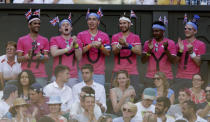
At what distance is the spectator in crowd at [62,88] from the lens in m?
9.01

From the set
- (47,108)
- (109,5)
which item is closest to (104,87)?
(47,108)

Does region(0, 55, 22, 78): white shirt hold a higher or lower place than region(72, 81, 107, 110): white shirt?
higher

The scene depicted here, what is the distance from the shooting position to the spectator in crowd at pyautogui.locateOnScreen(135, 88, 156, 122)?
29.9 feet

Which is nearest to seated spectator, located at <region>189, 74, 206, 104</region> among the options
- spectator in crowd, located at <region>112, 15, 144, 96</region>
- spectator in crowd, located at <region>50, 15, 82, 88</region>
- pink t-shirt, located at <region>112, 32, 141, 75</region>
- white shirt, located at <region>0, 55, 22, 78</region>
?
spectator in crowd, located at <region>112, 15, 144, 96</region>

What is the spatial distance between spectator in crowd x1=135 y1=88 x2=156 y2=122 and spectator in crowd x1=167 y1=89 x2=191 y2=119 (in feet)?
0.94

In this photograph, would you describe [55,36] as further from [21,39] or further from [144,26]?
[144,26]

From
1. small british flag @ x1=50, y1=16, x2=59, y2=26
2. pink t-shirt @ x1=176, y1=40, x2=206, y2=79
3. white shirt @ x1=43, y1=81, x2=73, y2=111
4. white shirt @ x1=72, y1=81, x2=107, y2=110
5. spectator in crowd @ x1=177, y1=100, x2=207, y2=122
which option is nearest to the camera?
white shirt @ x1=43, y1=81, x2=73, y2=111

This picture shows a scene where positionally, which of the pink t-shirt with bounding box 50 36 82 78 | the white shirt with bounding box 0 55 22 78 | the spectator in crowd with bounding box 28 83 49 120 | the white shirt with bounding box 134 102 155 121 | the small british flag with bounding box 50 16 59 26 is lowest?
the white shirt with bounding box 134 102 155 121

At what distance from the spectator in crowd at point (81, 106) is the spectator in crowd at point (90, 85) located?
6cm

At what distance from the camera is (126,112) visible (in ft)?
29.7

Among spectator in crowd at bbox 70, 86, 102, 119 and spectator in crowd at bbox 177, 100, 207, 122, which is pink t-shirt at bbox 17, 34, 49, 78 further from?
spectator in crowd at bbox 177, 100, 207, 122

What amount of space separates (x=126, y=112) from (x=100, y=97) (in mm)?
450

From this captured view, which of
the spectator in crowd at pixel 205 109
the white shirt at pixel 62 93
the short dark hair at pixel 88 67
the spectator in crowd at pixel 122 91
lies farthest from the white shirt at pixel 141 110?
the white shirt at pixel 62 93

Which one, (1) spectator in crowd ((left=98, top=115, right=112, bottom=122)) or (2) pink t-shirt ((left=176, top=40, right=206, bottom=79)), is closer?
(1) spectator in crowd ((left=98, top=115, right=112, bottom=122))
